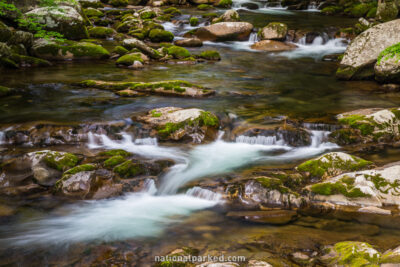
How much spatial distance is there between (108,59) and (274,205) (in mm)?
12139

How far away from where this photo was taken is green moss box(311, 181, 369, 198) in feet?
17.2

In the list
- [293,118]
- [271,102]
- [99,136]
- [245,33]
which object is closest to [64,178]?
[99,136]

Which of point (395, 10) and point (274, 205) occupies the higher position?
point (395, 10)

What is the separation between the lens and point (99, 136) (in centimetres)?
791

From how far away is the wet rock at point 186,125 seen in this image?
788cm

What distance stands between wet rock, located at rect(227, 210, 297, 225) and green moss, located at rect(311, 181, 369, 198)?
2.00 feet

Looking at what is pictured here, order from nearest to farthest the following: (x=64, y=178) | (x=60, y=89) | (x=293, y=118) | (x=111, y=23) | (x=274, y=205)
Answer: (x=274, y=205)
(x=64, y=178)
(x=293, y=118)
(x=60, y=89)
(x=111, y=23)

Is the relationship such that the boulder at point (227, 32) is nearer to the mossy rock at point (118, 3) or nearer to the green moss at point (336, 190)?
the mossy rock at point (118, 3)

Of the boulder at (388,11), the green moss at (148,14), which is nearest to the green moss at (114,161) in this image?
the boulder at (388,11)

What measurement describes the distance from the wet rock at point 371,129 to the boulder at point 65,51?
11046mm

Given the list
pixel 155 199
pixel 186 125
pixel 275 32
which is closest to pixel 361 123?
pixel 186 125

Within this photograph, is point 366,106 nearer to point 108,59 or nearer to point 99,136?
point 99,136

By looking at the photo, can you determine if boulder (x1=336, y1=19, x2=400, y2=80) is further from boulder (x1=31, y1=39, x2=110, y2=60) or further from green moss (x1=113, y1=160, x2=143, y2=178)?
boulder (x1=31, y1=39, x2=110, y2=60)

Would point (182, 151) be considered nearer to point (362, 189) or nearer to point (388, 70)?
point (362, 189)
